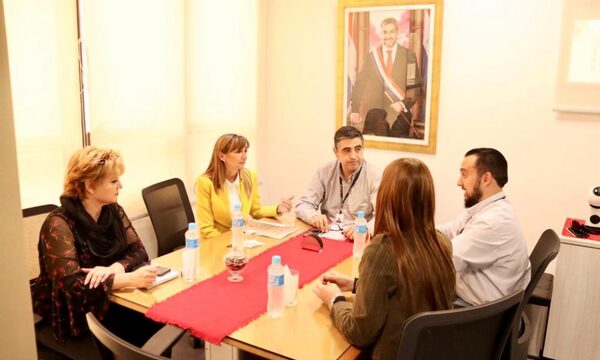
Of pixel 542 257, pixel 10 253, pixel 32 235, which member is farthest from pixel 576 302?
pixel 32 235

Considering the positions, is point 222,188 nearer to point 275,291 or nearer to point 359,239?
Result: point 359,239

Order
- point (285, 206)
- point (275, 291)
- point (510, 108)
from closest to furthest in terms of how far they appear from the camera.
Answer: point (275, 291)
point (285, 206)
point (510, 108)

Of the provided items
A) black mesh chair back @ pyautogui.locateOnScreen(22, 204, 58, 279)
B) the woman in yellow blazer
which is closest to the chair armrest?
black mesh chair back @ pyautogui.locateOnScreen(22, 204, 58, 279)

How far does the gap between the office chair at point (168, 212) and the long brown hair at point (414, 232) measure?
5.95ft

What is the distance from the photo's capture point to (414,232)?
5.77 ft

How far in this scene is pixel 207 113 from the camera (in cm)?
411

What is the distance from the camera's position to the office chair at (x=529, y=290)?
6.60 feet

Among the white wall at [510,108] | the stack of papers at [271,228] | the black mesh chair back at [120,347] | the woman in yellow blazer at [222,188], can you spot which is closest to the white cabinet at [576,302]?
the white wall at [510,108]

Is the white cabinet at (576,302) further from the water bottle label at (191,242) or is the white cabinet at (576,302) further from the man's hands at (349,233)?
the water bottle label at (191,242)

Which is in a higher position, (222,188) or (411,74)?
(411,74)

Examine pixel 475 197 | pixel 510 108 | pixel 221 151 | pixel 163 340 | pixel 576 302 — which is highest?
pixel 510 108

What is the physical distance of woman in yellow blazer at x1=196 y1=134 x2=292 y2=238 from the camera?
305cm

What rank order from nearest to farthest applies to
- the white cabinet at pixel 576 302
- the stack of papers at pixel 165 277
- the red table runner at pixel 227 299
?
the red table runner at pixel 227 299, the stack of papers at pixel 165 277, the white cabinet at pixel 576 302

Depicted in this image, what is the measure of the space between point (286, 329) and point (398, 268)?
1.59 feet
